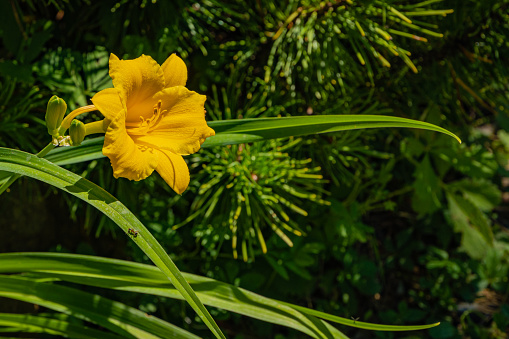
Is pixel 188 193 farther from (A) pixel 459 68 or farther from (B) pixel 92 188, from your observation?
(A) pixel 459 68

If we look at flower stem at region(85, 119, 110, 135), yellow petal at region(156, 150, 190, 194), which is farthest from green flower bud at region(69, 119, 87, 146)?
yellow petal at region(156, 150, 190, 194)

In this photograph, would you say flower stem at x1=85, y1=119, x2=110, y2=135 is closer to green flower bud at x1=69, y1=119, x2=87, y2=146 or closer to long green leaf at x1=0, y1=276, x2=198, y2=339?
green flower bud at x1=69, y1=119, x2=87, y2=146

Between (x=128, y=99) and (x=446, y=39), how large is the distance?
0.92 m

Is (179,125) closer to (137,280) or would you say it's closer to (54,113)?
(54,113)

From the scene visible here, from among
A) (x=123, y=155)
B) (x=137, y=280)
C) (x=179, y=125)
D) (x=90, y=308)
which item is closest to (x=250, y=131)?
(x=179, y=125)

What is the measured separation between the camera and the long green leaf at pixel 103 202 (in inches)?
28.7

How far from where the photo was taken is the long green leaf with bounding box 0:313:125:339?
3.48 feet

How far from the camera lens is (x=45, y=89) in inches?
46.6

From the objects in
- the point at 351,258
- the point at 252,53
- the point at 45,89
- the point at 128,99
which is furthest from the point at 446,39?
the point at 45,89

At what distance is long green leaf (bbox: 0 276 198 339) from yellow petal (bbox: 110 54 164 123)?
47 centimetres

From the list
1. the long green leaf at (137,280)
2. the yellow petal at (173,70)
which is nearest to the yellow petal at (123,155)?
the yellow petal at (173,70)

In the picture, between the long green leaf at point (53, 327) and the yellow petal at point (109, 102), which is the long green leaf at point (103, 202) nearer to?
the yellow petal at point (109, 102)

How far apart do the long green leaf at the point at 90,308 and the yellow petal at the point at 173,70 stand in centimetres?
52

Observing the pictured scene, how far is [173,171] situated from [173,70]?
0.17 m
